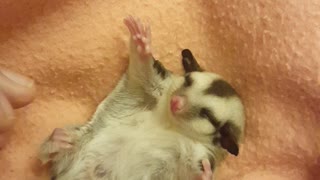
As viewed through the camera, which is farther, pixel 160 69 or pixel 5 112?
pixel 160 69

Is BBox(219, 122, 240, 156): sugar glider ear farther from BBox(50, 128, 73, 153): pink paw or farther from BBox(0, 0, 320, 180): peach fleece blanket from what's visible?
BBox(50, 128, 73, 153): pink paw

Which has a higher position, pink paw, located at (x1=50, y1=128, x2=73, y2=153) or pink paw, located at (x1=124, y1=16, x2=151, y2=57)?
pink paw, located at (x1=124, y1=16, x2=151, y2=57)

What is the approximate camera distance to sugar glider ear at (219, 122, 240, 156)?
146cm

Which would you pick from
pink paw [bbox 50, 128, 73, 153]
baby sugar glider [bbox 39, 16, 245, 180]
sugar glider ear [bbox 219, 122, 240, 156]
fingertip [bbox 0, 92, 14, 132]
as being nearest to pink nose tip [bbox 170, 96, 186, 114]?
baby sugar glider [bbox 39, 16, 245, 180]

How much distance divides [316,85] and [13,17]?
68cm

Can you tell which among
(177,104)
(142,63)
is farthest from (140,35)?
(177,104)

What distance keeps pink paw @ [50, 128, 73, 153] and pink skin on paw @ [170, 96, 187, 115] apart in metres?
0.23

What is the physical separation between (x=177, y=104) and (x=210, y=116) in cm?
8

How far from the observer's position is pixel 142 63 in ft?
4.99

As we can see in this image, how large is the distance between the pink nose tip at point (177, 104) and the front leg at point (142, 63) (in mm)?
98

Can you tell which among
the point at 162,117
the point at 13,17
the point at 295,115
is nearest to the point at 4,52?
the point at 13,17

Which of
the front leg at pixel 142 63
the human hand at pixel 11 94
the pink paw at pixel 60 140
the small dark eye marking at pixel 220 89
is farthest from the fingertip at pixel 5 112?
the small dark eye marking at pixel 220 89

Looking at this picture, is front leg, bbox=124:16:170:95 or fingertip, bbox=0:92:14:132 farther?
front leg, bbox=124:16:170:95

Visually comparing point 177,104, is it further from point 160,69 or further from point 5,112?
point 5,112
